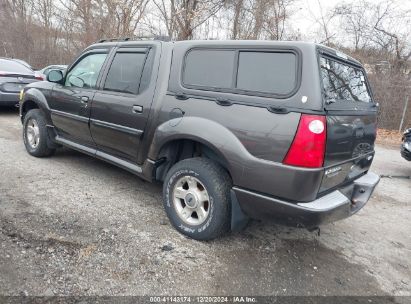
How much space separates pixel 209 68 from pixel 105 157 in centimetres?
181

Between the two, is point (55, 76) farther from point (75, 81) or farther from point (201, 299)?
point (201, 299)

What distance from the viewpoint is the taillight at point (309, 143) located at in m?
2.50

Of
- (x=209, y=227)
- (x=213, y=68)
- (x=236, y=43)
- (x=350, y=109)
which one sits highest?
(x=236, y=43)

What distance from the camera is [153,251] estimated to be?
3.00 metres

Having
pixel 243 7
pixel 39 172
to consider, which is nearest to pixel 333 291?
pixel 39 172

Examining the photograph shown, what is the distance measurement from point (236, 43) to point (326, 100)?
959mm

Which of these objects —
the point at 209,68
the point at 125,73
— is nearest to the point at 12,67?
the point at 125,73

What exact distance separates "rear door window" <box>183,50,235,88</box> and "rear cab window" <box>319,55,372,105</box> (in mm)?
784

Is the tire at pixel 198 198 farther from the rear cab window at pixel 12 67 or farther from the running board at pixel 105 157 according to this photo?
the rear cab window at pixel 12 67

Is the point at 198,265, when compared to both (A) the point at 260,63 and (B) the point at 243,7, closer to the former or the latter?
(A) the point at 260,63

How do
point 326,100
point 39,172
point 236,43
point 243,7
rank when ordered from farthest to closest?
point 243,7, point 39,172, point 236,43, point 326,100

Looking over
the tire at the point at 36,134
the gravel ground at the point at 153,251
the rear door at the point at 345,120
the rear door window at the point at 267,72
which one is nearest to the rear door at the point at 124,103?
the gravel ground at the point at 153,251

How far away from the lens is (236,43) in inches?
119

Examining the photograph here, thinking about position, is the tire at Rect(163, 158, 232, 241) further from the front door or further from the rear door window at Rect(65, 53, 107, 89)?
the rear door window at Rect(65, 53, 107, 89)
